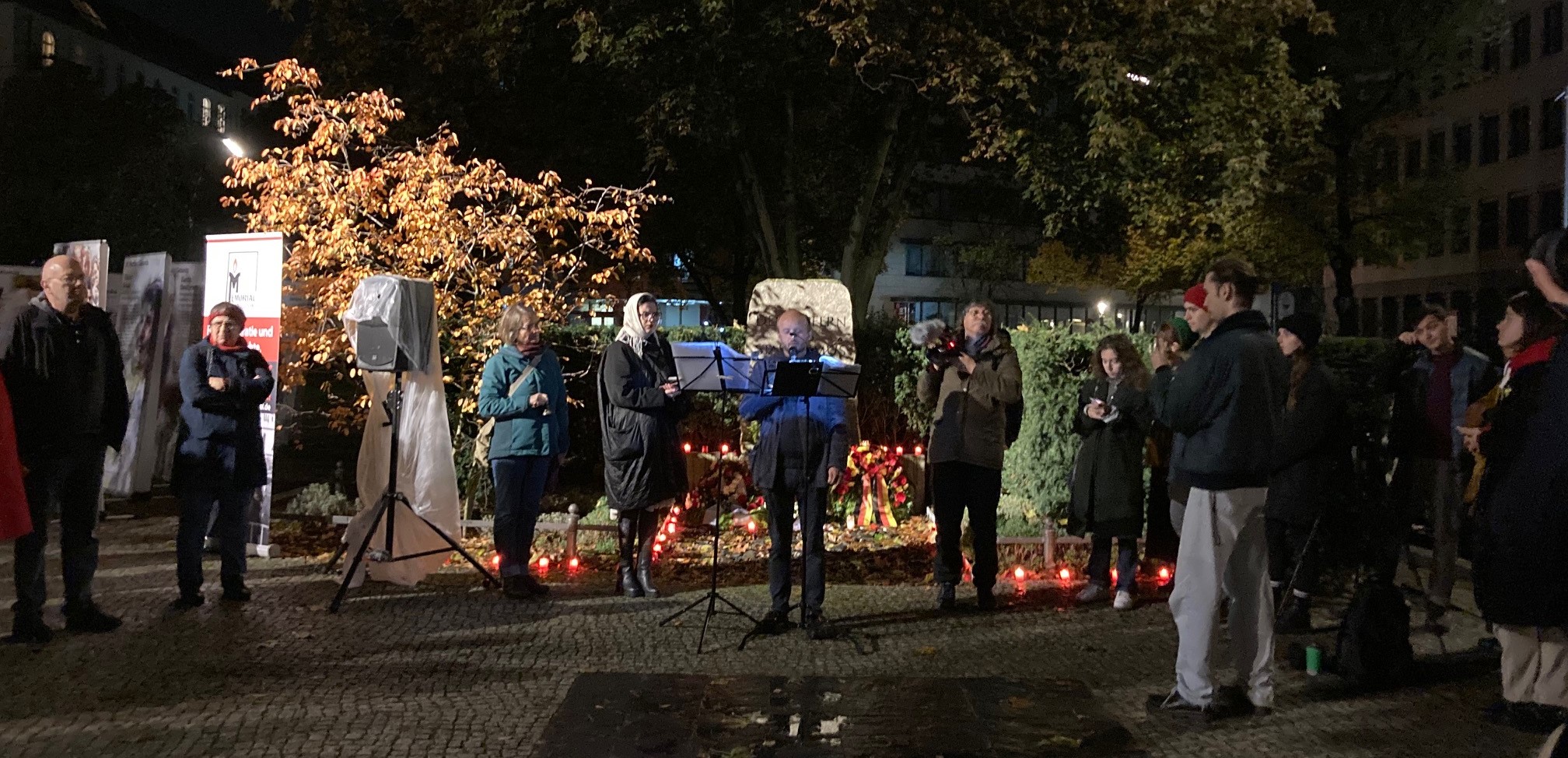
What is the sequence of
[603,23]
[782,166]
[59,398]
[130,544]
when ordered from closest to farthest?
[59,398]
[130,544]
[603,23]
[782,166]

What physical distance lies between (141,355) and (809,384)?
30.0 feet


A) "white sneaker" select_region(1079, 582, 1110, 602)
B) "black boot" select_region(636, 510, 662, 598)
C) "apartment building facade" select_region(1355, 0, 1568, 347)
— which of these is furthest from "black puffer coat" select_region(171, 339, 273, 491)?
"apartment building facade" select_region(1355, 0, 1568, 347)

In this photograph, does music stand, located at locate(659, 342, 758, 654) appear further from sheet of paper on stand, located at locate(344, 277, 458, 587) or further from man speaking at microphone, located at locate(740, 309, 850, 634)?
sheet of paper on stand, located at locate(344, 277, 458, 587)

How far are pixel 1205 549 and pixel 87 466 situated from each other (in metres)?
6.45

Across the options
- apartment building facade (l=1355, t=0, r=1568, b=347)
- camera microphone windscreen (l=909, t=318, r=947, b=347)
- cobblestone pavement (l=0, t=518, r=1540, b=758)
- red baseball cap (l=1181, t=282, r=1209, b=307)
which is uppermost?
apartment building facade (l=1355, t=0, r=1568, b=347)

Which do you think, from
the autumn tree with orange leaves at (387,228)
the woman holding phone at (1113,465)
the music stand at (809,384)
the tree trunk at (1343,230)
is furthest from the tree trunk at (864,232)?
the tree trunk at (1343,230)

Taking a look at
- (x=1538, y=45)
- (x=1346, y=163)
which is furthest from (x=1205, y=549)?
(x=1538, y=45)

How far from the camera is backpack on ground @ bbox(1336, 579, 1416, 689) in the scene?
711 centimetres

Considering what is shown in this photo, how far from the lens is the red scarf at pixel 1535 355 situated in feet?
22.4

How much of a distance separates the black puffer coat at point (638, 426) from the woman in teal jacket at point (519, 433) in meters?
0.43

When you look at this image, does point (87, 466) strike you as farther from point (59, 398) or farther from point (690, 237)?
point (690, 237)

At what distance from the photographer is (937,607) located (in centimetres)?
920

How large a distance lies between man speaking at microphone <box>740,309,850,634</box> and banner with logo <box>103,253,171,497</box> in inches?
331

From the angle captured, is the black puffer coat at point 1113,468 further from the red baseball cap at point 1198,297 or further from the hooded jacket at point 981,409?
the red baseball cap at point 1198,297
